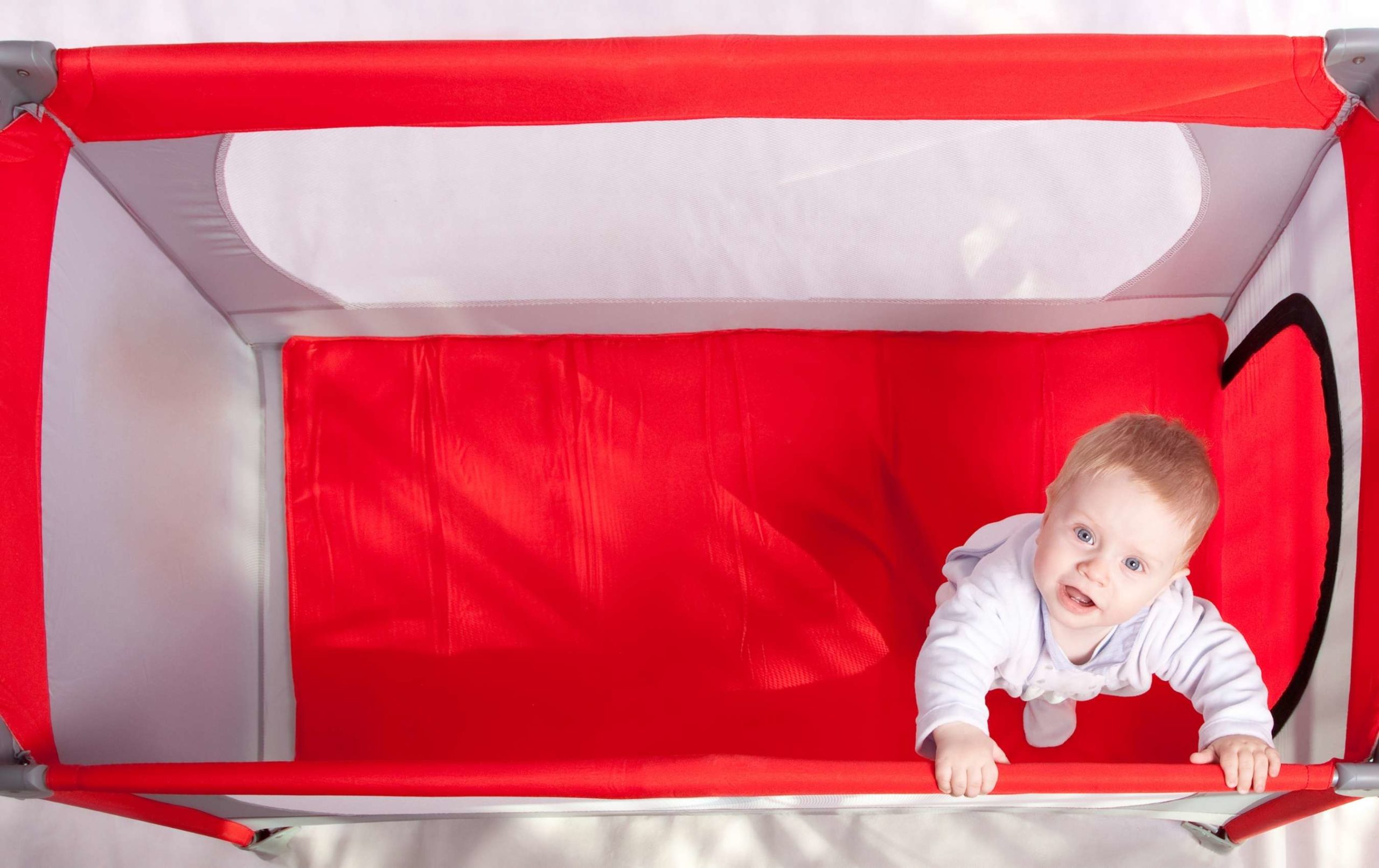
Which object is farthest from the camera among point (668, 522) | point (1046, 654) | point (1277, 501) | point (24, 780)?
point (668, 522)

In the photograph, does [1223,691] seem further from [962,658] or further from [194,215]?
[194,215]

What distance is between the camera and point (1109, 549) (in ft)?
2.90

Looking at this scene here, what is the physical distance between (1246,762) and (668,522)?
642mm

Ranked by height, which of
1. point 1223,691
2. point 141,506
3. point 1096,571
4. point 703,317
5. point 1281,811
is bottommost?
point 1281,811

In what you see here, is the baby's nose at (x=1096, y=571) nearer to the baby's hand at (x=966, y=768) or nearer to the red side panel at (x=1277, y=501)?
the baby's hand at (x=966, y=768)

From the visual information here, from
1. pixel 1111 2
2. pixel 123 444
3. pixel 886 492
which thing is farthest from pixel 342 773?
pixel 1111 2

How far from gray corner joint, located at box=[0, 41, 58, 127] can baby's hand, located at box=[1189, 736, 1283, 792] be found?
106 centimetres

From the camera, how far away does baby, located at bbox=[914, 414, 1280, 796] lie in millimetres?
868

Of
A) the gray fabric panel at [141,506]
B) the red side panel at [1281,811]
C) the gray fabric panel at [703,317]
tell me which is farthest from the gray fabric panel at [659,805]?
the gray fabric panel at [703,317]

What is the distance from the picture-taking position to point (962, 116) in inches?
36.2

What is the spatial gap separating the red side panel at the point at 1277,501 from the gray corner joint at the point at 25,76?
116 centimetres

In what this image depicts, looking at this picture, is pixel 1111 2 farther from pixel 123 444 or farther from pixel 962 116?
pixel 123 444

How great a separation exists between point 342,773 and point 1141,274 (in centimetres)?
96

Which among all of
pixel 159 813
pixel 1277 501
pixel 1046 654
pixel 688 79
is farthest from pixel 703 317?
pixel 159 813
